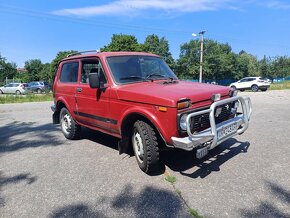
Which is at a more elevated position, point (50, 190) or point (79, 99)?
point (79, 99)

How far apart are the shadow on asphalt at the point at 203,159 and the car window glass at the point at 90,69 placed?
2014 millimetres

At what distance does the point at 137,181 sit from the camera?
174 inches

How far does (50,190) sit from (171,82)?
292 centimetres

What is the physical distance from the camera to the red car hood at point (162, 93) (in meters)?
4.16

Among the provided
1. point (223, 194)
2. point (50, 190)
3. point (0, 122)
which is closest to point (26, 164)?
point (50, 190)

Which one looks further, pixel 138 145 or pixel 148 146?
pixel 138 145

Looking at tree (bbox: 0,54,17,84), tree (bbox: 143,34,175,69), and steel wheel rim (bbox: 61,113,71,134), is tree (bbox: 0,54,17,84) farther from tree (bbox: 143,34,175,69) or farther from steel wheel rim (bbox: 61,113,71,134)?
steel wheel rim (bbox: 61,113,71,134)

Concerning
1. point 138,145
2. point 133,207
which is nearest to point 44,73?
point 138,145

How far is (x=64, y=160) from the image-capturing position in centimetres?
554

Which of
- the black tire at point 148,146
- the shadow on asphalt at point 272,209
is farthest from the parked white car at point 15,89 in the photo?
the shadow on asphalt at point 272,209

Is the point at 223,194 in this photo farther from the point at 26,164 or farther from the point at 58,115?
the point at 58,115

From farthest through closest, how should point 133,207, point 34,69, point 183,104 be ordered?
point 34,69
point 183,104
point 133,207

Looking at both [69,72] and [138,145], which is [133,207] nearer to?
[138,145]

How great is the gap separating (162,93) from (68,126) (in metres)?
3.60
